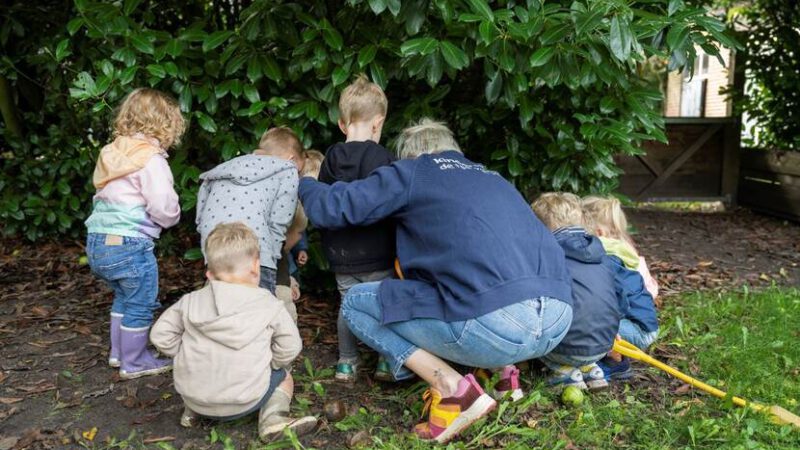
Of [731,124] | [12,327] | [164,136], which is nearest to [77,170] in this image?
[12,327]

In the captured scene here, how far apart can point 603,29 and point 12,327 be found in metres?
3.95

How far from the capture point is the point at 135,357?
3.86m

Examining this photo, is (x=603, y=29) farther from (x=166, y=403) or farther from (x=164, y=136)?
(x=166, y=403)

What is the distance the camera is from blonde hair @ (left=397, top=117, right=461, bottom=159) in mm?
3600

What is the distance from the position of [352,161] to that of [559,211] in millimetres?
1115

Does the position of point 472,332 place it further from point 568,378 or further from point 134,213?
point 134,213

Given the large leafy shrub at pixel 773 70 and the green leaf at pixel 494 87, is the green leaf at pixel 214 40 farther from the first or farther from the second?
the large leafy shrub at pixel 773 70

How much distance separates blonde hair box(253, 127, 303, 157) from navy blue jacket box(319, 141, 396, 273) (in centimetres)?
38

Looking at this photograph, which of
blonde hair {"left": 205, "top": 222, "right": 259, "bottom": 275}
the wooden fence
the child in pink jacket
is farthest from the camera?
the wooden fence

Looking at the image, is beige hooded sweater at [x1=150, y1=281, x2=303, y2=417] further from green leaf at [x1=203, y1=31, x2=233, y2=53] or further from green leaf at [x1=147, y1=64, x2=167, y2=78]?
green leaf at [x1=203, y1=31, x2=233, y2=53]

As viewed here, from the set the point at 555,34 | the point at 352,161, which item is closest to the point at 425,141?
the point at 352,161

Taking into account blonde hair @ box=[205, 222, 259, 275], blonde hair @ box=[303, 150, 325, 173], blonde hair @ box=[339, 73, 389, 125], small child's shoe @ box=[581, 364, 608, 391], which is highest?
blonde hair @ box=[339, 73, 389, 125]

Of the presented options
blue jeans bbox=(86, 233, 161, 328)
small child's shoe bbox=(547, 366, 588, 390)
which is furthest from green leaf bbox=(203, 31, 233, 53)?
small child's shoe bbox=(547, 366, 588, 390)

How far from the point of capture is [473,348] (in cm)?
313
